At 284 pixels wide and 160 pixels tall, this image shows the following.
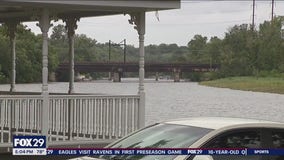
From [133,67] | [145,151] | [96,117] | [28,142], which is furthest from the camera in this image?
[133,67]

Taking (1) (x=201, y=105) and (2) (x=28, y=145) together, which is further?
(1) (x=201, y=105)

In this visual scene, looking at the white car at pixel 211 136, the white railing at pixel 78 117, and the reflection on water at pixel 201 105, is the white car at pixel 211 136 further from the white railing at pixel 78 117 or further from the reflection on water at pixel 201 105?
the reflection on water at pixel 201 105

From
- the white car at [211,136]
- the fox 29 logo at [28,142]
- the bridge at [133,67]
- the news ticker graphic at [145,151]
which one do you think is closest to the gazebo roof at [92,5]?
the fox 29 logo at [28,142]

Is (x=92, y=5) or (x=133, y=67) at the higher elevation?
(x=92, y=5)

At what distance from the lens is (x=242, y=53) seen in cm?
11475

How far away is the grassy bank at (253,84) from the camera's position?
8612cm

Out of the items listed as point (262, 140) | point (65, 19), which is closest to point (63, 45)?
point (65, 19)

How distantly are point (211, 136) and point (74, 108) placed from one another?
27.6ft

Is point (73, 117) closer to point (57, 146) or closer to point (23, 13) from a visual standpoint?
point (57, 146)

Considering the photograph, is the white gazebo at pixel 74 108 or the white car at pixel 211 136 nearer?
the white car at pixel 211 136

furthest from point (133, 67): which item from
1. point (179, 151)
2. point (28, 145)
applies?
point (179, 151)

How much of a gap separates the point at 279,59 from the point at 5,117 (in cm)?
9242

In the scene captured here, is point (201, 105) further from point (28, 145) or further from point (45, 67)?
point (28, 145)

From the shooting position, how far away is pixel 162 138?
774cm
